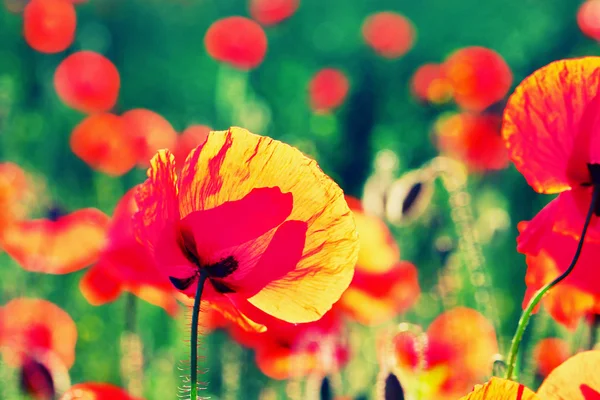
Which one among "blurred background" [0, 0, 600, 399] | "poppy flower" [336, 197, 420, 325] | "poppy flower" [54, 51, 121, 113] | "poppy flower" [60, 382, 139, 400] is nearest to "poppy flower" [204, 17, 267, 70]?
"blurred background" [0, 0, 600, 399]

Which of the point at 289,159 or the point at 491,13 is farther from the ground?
the point at 491,13

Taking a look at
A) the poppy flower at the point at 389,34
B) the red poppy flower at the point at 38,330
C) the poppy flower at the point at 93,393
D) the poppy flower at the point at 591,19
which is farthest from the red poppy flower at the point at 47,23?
the poppy flower at the point at 93,393

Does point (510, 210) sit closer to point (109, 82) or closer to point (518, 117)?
point (109, 82)

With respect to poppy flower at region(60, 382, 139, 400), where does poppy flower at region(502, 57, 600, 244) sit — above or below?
above

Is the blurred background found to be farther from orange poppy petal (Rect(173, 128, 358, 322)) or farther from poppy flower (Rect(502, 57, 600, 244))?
orange poppy petal (Rect(173, 128, 358, 322))

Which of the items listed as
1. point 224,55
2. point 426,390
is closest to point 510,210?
point 224,55
